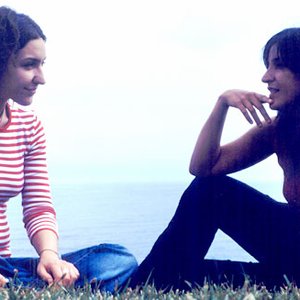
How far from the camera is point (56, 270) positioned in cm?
436

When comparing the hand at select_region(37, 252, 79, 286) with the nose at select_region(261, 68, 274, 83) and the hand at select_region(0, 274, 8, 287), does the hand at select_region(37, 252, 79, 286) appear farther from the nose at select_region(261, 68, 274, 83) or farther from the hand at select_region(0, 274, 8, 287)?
the nose at select_region(261, 68, 274, 83)

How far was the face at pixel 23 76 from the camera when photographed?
4727mm

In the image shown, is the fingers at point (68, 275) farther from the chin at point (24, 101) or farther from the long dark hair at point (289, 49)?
the long dark hair at point (289, 49)

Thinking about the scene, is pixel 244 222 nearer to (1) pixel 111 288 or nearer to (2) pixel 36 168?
(1) pixel 111 288

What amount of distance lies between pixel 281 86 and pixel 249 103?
0.23m

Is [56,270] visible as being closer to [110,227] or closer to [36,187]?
[36,187]

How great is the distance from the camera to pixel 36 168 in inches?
192

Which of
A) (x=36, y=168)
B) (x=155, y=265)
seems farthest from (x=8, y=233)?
(x=155, y=265)

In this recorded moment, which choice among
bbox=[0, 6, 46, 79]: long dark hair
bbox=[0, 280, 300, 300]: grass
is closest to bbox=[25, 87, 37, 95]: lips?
bbox=[0, 6, 46, 79]: long dark hair

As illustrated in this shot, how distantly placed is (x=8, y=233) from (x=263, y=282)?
56.0 inches

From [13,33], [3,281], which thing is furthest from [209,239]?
[13,33]

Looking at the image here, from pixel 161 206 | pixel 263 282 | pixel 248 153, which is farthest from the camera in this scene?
pixel 161 206

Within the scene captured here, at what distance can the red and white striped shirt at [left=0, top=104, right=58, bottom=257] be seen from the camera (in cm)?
470

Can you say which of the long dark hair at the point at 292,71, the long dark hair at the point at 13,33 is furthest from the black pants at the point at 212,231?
the long dark hair at the point at 13,33
